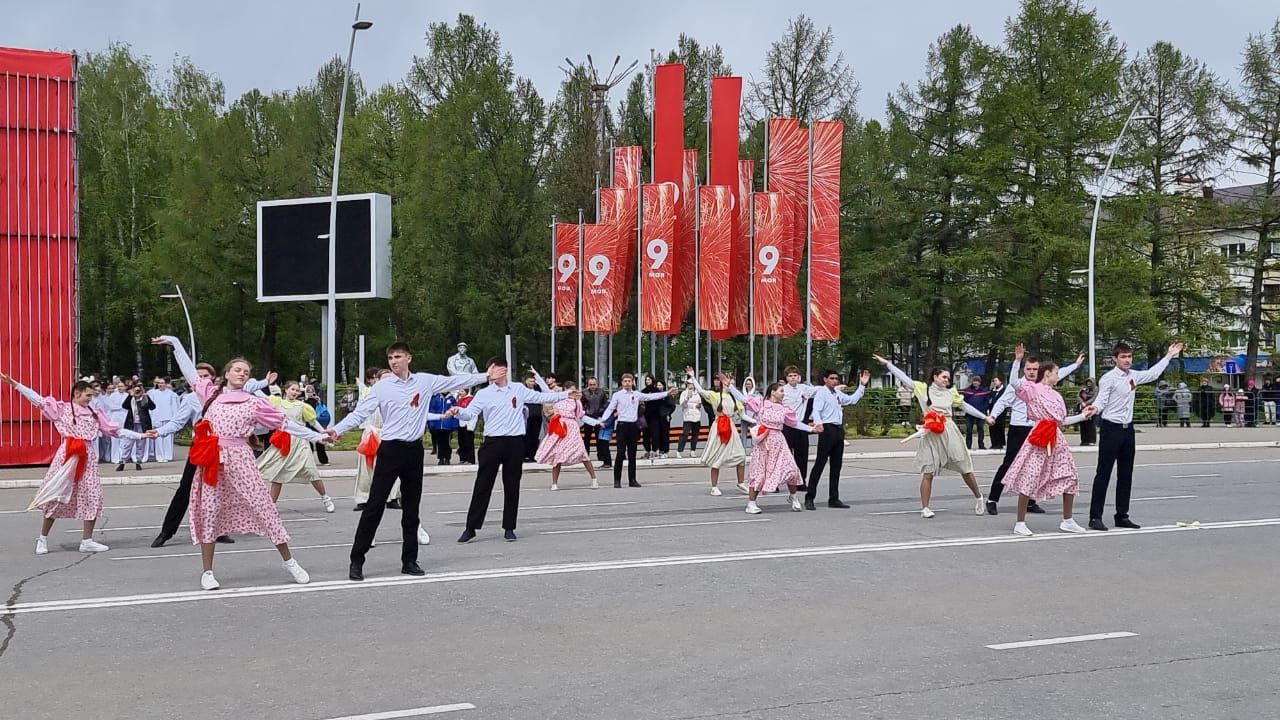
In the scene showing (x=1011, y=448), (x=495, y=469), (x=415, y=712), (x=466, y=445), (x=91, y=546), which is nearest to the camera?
(x=415, y=712)

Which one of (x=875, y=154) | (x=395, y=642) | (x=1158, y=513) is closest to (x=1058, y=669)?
(x=395, y=642)

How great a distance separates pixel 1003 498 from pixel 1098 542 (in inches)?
204

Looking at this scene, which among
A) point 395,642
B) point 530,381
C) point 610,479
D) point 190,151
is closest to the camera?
point 395,642

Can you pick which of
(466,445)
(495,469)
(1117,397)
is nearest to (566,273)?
(466,445)

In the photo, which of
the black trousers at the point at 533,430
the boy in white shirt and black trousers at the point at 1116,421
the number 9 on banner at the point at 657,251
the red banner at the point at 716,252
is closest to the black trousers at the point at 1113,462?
the boy in white shirt and black trousers at the point at 1116,421

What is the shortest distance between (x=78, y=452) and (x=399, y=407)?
4.01 metres

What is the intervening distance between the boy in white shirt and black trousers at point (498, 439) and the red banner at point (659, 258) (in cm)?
1735

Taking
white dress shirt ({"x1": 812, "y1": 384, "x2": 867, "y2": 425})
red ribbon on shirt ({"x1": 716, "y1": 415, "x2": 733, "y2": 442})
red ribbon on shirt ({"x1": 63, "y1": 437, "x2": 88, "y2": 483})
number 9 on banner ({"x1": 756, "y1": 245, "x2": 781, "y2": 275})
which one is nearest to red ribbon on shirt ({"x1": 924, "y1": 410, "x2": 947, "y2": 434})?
white dress shirt ({"x1": 812, "y1": 384, "x2": 867, "y2": 425})

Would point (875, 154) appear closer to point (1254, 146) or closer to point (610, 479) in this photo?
point (1254, 146)

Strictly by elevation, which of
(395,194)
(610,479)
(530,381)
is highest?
(395,194)

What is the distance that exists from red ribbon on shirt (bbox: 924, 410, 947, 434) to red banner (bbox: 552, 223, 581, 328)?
64.4ft

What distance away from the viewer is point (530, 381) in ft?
54.2

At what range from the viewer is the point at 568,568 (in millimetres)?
10688

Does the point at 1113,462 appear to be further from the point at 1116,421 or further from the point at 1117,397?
the point at 1117,397
